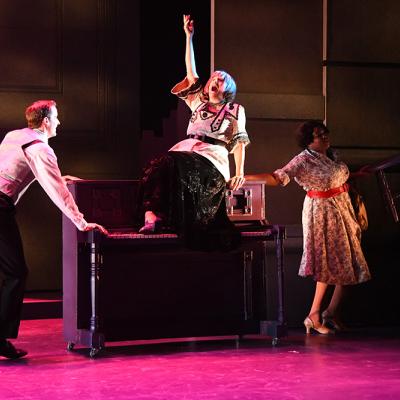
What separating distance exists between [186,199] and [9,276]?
4.02ft

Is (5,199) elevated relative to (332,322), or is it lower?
elevated

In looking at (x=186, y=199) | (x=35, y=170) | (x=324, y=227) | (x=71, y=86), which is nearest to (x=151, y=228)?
(x=186, y=199)

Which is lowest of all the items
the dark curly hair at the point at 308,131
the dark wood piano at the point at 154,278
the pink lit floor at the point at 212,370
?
the pink lit floor at the point at 212,370

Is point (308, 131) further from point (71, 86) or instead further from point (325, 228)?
point (71, 86)

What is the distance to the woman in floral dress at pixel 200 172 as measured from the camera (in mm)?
6164

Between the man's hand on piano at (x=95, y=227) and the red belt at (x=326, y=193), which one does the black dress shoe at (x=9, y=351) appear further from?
the red belt at (x=326, y=193)

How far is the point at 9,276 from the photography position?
5.70 metres

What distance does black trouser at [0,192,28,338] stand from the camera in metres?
5.69

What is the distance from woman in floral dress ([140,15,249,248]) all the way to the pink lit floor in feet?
2.57

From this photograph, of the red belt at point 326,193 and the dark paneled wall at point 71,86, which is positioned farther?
the dark paneled wall at point 71,86

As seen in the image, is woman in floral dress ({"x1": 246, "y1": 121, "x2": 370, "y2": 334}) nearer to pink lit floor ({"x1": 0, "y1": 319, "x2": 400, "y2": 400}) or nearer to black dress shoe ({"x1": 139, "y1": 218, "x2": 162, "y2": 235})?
pink lit floor ({"x1": 0, "y1": 319, "x2": 400, "y2": 400})

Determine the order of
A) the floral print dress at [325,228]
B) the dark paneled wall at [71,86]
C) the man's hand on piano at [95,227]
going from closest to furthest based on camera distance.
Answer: the man's hand on piano at [95,227], the floral print dress at [325,228], the dark paneled wall at [71,86]

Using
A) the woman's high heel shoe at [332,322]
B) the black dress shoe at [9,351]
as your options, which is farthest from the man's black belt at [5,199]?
the woman's high heel shoe at [332,322]

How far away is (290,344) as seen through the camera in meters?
6.46
